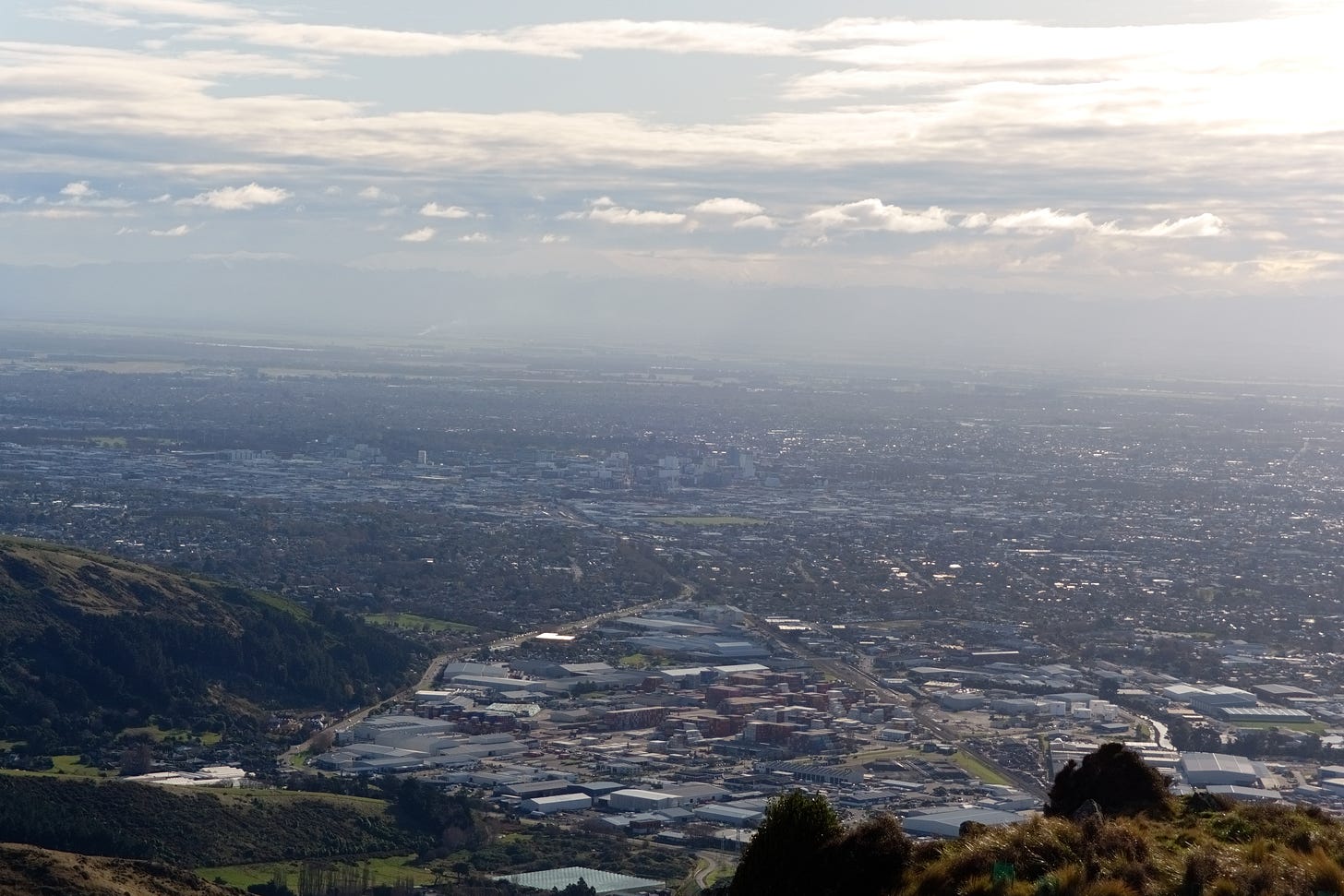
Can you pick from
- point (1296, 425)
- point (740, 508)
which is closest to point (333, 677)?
point (740, 508)

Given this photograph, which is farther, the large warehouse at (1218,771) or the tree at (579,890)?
the large warehouse at (1218,771)

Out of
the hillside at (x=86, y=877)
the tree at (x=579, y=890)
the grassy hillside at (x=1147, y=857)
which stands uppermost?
the grassy hillside at (x=1147, y=857)

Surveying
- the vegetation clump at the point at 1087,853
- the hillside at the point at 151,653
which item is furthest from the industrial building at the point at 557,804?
the vegetation clump at the point at 1087,853

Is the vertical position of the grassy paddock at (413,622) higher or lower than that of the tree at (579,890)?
lower

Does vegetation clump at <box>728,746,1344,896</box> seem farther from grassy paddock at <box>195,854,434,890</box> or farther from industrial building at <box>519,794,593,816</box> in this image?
industrial building at <box>519,794,593,816</box>

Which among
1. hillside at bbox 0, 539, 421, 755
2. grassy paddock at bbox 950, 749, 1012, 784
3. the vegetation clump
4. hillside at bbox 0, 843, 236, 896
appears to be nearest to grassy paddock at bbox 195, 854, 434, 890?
hillside at bbox 0, 843, 236, 896

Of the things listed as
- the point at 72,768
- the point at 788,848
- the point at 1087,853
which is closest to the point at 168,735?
the point at 72,768

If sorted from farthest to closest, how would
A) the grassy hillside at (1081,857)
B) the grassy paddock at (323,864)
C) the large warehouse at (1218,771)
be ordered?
the large warehouse at (1218,771), the grassy paddock at (323,864), the grassy hillside at (1081,857)

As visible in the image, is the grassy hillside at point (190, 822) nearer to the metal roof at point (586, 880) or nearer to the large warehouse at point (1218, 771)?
the metal roof at point (586, 880)
